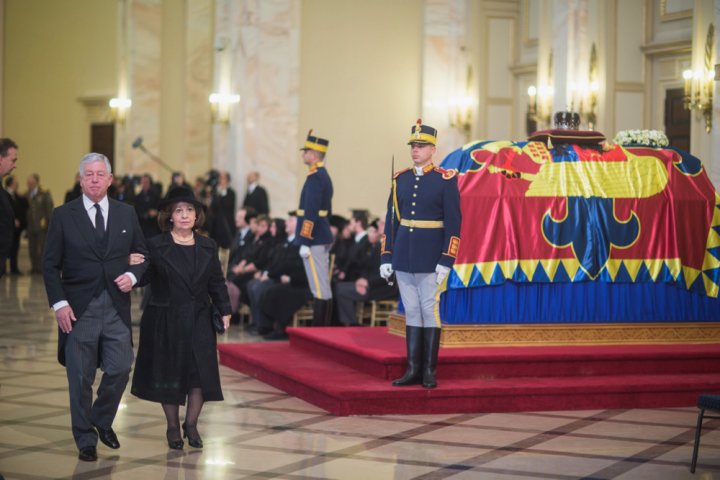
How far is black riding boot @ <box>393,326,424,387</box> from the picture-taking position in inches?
314

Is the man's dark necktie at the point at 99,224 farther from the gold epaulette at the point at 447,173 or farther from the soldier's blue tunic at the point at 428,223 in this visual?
the gold epaulette at the point at 447,173

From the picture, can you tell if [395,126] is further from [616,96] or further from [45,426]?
[45,426]

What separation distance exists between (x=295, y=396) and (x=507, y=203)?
224cm

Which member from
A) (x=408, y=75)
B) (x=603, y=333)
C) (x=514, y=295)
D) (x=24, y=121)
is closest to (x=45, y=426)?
(x=514, y=295)

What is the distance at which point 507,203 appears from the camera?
9.04m

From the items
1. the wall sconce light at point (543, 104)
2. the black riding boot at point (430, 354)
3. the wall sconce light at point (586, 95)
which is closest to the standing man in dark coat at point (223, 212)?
the wall sconce light at point (543, 104)

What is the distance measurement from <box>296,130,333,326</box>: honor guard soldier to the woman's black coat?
4003mm

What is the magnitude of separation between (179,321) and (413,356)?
205cm

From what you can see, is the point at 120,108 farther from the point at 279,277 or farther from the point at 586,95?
the point at 279,277

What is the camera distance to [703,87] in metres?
12.5

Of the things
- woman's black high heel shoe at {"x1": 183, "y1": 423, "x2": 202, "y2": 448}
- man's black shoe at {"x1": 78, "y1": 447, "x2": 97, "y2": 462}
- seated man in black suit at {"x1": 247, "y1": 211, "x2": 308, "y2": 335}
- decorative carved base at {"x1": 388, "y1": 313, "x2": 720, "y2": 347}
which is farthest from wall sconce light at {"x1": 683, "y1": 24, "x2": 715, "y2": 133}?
man's black shoe at {"x1": 78, "y1": 447, "x2": 97, "y2": 462}

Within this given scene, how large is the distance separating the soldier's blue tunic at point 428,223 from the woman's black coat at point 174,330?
177 centimetres

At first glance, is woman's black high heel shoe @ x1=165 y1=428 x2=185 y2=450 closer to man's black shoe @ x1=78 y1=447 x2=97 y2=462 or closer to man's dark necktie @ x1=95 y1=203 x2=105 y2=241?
man's black shoe @ x1=78 y1=447 x2=97 y2=462

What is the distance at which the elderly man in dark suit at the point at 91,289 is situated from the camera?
6.32m
